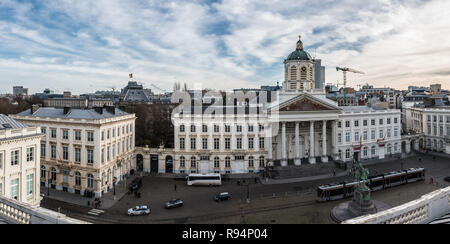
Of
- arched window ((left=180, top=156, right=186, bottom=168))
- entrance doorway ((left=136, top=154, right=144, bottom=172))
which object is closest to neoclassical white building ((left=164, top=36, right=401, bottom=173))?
arched window ((left=180, top=156, right=186, bottom=168))

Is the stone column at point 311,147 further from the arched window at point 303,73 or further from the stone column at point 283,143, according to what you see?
the arched window at point 303,73

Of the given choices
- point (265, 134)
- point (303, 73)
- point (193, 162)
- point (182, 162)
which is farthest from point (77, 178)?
point (303, 73)

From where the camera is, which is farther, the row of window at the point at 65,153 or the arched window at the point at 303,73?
the arched window at the point at 303,73

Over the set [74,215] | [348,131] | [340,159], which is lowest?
[74,215]

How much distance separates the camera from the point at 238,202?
41375 mm

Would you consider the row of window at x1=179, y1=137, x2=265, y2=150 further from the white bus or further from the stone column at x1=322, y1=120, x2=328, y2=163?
the stone column at x1=322, y1=120, x2=328, y2=163

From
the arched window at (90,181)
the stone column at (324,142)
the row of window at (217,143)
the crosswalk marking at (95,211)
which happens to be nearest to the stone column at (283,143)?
the row of window at (217,143)

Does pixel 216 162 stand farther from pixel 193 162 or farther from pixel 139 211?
pixel 139 211

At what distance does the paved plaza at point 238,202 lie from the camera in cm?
3553

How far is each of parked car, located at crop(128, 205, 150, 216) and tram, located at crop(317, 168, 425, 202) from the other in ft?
77.6
